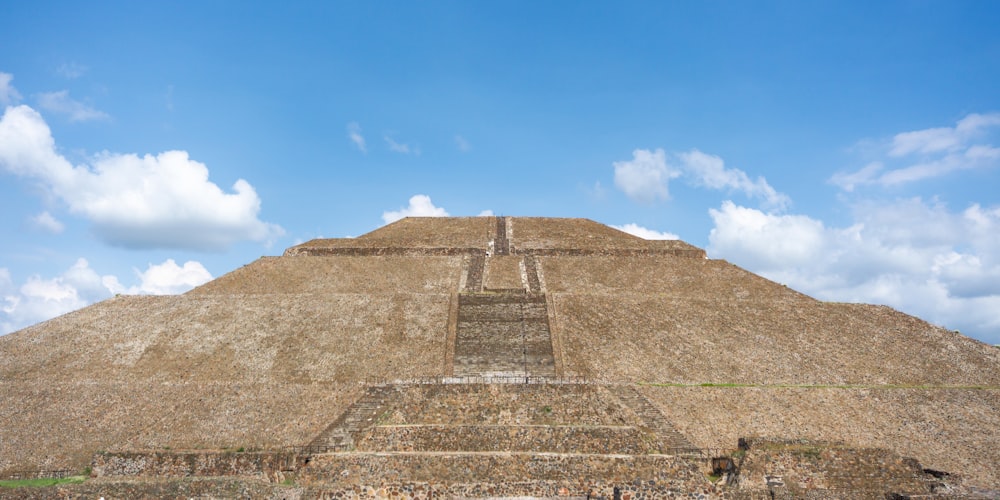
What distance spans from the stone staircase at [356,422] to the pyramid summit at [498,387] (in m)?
0.09

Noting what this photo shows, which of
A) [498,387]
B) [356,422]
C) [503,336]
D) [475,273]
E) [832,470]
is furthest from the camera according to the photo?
[475,273]

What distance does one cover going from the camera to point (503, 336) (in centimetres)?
2767

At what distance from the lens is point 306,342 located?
1046 inches

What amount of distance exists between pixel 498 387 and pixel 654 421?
4567 mm

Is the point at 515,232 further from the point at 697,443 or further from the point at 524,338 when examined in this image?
the point at 697,443

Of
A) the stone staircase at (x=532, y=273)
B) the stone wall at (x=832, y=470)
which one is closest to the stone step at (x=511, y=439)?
the stone wall at (x=832, y=470)

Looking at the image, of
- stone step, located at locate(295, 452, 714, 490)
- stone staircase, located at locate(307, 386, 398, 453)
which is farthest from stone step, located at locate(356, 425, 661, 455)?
stone step, located at locate(295, 452, 714, 490)

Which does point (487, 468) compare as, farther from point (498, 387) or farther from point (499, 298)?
point (499, 298)

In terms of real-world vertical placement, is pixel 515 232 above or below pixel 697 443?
above

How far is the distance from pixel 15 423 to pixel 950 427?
30.7 metres

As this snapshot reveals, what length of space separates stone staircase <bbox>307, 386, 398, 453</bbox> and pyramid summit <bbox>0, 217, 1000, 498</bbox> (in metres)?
0.09

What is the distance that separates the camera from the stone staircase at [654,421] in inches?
637

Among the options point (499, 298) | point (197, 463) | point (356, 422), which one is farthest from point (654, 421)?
point (499, 298)

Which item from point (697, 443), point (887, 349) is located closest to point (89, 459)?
point (697, 443)
